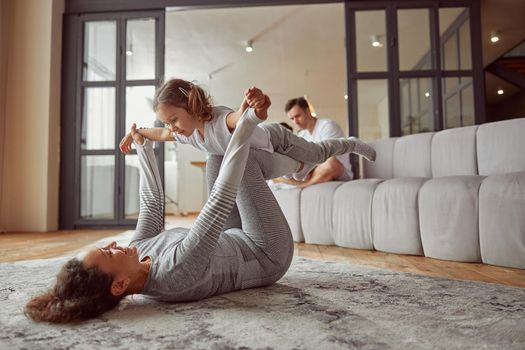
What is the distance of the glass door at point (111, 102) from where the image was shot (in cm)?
405

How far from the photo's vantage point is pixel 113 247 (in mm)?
1153

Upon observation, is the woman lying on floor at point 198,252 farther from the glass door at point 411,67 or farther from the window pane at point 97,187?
the window pane at point 97,187

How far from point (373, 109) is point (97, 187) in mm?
2719

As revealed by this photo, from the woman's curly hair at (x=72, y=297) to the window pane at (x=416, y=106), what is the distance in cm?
334

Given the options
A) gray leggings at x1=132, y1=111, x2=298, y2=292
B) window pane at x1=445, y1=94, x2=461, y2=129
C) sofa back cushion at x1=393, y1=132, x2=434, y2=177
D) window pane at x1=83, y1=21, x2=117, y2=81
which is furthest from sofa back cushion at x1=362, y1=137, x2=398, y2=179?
window pane at x1=83, y1=21, x2=117, y2=81

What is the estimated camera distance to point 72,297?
1042 millimetres

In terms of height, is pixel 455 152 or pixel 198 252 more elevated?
pixel 455 152

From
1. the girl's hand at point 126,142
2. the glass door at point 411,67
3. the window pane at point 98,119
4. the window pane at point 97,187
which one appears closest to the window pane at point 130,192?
the window pane at point 97,187

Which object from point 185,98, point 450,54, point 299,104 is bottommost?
point 185,98

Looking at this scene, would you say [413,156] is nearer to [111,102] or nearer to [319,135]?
[319,135]

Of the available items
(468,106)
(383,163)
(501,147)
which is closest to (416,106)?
(468,106)

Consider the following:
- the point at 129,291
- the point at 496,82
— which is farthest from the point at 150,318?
the point at 496,82

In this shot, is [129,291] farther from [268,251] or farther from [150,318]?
Result: [268,251]

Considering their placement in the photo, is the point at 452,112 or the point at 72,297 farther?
the point at 452,112
